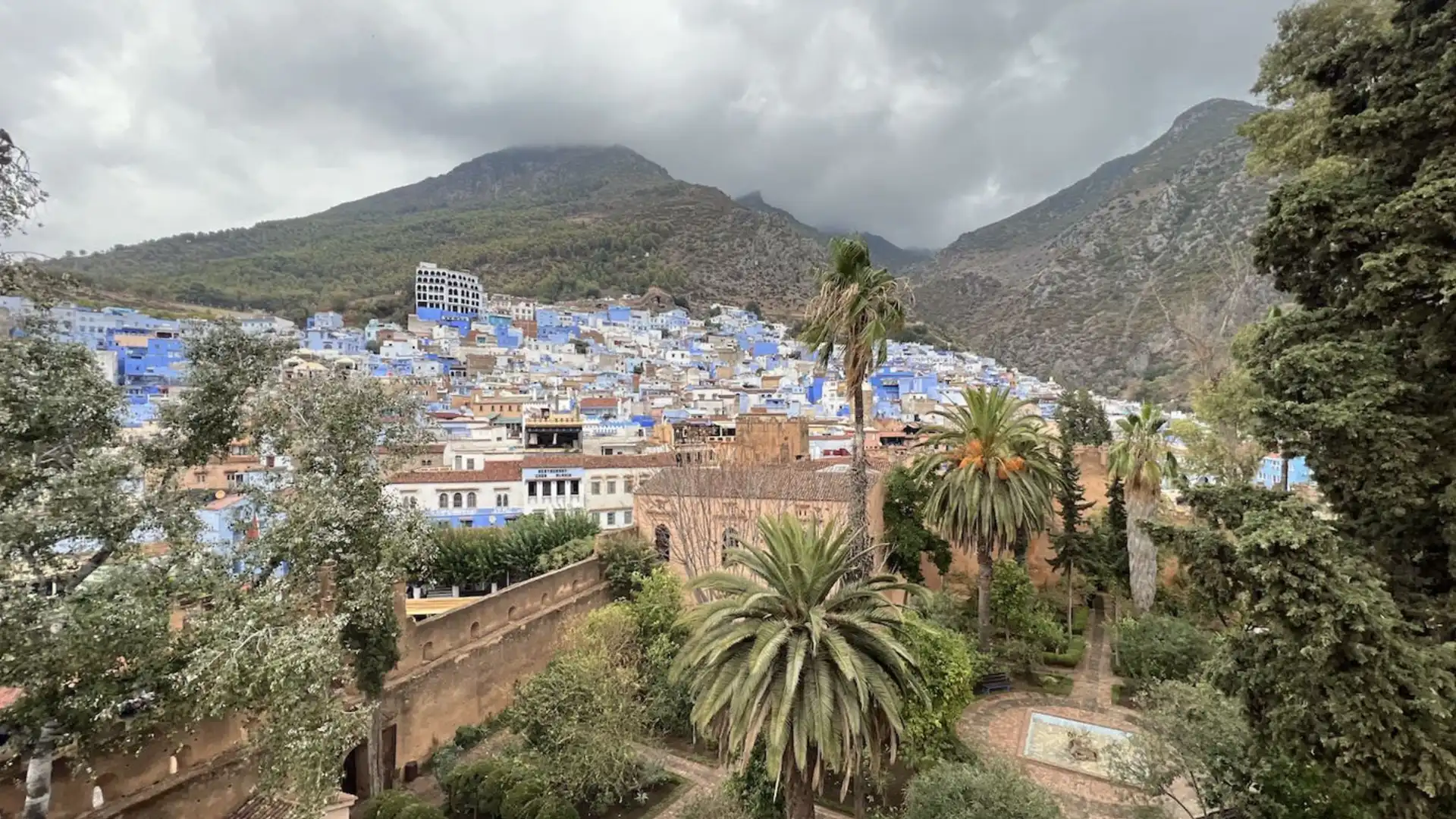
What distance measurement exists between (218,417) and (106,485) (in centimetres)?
200

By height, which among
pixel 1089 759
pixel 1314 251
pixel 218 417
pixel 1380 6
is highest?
pixel 1380 6

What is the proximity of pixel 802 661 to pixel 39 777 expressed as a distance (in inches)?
317

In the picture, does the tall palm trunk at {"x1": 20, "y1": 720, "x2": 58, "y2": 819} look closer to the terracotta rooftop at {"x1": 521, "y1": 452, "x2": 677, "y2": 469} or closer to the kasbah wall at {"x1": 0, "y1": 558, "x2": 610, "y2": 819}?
the kasbah wall at {"x1": 0, "y1": 558, "x2": 610, "y2": 819}

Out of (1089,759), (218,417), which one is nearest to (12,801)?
(218,417)

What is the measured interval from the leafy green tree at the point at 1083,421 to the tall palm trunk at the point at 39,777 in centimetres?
4138

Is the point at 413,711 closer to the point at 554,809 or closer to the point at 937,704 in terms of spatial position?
the point at 554,809

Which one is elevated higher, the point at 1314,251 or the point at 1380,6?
the point at 1380,6

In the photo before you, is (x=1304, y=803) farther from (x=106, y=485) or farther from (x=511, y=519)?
(x=511, y=519)

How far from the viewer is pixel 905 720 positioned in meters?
10.9

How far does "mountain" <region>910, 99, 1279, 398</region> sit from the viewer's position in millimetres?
75312

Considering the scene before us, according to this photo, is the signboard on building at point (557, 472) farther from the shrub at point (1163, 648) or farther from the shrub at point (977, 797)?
the shrub at point (977, 797)

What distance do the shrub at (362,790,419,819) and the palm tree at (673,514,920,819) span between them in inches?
237

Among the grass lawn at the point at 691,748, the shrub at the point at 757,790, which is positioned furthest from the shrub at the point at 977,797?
the grass lawn at the point at 691,748

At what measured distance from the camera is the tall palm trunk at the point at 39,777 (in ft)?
22.1
